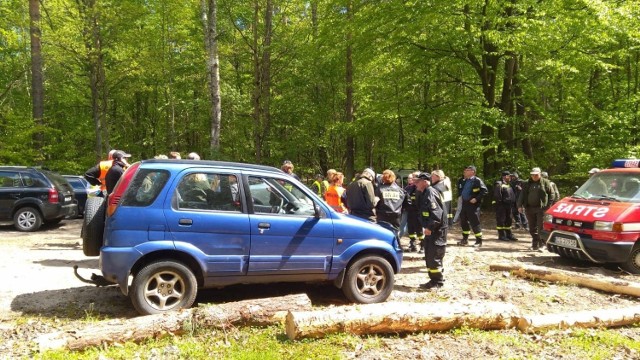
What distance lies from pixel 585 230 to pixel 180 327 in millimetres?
7566

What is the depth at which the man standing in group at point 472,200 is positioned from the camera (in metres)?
10.8

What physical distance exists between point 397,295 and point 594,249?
4243mm

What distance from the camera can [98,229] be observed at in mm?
6066

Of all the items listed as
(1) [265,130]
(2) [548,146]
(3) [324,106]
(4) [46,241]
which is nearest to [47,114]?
(1) [265,130]

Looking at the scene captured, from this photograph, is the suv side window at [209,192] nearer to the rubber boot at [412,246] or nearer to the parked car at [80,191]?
the rubber boot at [412,246]

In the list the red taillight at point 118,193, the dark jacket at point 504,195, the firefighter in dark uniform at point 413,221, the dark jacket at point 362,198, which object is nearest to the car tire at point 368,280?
the dark jacket at point 362,198

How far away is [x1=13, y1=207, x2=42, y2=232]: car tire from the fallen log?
12.1m

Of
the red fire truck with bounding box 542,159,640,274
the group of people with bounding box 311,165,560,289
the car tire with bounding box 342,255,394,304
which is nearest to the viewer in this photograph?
the car tire with bounding box 342,255,394,304

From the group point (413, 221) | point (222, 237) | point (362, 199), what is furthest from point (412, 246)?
point (222, 237)

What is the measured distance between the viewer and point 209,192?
5734 millimetres

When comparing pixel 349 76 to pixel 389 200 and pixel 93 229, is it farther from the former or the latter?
pixel 93 229

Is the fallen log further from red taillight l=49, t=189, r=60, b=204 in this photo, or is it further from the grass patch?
red taillight l=49, t=189, r=60, b=204

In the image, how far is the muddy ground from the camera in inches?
193

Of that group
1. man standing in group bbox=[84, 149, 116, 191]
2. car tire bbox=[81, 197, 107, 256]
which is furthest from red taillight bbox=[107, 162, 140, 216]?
man standing in group bbox=[84, 149, 116, 191]
